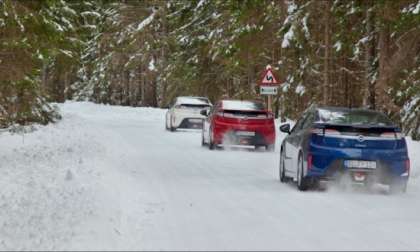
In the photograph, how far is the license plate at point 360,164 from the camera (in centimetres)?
1246

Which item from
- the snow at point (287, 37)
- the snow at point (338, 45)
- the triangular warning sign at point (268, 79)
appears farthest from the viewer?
the snow at point (338, 45)

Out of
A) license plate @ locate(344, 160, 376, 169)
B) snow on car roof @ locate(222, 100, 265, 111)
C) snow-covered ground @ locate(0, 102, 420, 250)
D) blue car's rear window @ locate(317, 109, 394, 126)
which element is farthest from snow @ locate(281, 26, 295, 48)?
license plate @ locate(344, 160, 376, 169)

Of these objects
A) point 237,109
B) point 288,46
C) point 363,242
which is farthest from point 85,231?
point 288,46

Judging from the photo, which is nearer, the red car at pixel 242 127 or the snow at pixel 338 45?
the red car at pixel 242 127

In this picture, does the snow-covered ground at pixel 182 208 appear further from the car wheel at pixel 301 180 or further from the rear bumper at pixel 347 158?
the rear bumper at pixel 347 158

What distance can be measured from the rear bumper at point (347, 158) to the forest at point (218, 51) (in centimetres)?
730

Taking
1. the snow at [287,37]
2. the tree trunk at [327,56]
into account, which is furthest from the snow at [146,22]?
the tree trunk at [327,56]

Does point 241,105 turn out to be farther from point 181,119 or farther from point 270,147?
point 181,119

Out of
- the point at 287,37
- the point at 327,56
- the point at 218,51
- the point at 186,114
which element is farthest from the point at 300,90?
the point at 327,56

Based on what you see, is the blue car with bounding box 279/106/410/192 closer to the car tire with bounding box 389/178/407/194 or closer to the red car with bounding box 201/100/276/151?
the car tire with bounding box 389/178/407/194

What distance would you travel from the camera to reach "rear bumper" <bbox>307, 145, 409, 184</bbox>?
12469 millimetres

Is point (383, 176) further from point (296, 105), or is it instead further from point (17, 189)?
point (296, 105)

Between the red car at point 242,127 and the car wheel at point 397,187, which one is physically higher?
the red car at point 242,127

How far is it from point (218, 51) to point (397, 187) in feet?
94.1
